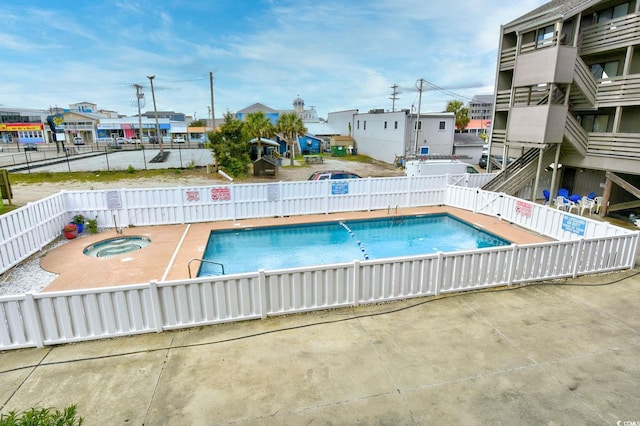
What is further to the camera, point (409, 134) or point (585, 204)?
point (409, 134)

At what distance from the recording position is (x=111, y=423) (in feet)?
15.3

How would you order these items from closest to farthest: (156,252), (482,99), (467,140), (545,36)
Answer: (156,252), (545,36), (467,140), (482,99)

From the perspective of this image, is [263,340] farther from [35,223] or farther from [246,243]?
[35,223]

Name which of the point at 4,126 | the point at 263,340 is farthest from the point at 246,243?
the point at 4,126

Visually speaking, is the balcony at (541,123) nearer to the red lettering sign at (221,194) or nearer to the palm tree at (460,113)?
the red lettering sign at (221,194)

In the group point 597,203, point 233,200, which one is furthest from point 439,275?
point 597,203

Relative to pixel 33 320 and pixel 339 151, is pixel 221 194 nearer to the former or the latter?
pixel 33 320

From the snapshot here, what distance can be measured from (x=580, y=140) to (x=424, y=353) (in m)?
16.9

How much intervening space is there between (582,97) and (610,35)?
277 centimetres

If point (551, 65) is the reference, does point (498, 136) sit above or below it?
below

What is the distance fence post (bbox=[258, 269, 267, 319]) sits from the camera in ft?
22.6

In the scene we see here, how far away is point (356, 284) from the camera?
24.7ft

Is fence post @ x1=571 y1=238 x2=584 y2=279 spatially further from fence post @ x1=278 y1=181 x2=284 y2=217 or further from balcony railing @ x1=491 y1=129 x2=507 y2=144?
balcony railing @ x1=491 y1=129 x2=507 y2=144

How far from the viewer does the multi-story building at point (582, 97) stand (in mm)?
15805
